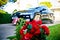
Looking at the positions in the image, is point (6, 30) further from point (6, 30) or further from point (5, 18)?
point (5, 18)

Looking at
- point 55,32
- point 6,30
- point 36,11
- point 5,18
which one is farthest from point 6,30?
point 55,32

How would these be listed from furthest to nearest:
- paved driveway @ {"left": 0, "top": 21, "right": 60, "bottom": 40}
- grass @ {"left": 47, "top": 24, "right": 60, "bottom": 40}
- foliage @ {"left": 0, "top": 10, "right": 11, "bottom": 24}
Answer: foliage @ {"left": 0, "top": 10, "right": 11, "bottom": 24}, paved driveway @ {"left": 0, "top": 21, "right": 60, "bottom": 40}, grass @ {"left": 47, "top": 24, "right": 60, "bottom": 40}

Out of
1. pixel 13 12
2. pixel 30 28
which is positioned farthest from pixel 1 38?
pixel 30 28

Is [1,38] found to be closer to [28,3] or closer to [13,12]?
[13,12]

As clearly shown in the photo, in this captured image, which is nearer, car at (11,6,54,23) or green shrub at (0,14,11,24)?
car at (11,6,54,23)

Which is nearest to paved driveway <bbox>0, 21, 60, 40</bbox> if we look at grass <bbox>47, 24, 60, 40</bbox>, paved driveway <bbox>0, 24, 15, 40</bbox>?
paved driveway <bbox>0, 24, 15, 40</bbox>

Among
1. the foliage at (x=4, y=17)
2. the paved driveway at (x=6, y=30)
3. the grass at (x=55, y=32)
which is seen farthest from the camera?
the foliage at (x=4, y=17)

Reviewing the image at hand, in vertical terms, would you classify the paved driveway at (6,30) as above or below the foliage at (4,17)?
below

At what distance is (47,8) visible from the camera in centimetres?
353

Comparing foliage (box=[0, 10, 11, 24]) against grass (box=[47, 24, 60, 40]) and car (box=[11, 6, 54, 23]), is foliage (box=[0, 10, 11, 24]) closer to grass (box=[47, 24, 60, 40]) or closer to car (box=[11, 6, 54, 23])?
car (box=[11, 6, 54, 23])

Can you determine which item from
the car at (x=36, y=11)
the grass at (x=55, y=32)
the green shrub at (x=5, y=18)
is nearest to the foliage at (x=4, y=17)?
the green shrub at (x=5, y=18)

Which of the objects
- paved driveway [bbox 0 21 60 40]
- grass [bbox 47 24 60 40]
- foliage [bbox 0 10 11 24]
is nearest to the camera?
grass [bbox 47 24 60 40]

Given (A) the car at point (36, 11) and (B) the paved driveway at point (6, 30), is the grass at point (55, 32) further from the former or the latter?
(B) the paved driveway at point (6, 30)

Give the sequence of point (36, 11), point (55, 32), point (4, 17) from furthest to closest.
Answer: point (4, 17) < point (36, 11) < point (55, 32)
